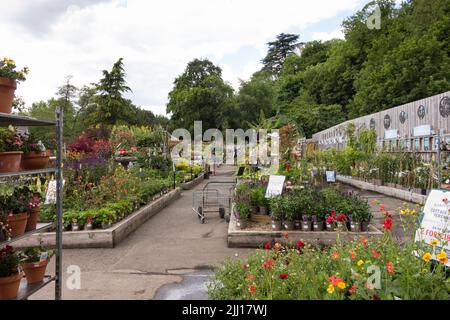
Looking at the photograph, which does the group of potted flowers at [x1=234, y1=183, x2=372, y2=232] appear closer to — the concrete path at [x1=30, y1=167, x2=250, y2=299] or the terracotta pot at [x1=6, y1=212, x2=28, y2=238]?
the concrete path at [x1=30, y1=167, x2=250, y2=299]

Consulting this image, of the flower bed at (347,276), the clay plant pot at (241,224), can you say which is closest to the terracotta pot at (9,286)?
the flower bed at (347,276)

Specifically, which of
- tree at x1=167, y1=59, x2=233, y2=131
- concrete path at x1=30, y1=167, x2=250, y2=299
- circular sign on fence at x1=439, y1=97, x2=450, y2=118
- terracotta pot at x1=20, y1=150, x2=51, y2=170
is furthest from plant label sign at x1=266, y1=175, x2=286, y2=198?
tree at x1=167, y1=59, x2=233, y2=131

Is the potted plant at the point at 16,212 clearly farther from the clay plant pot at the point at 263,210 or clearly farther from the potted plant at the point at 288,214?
the clay plant pot at the point at 263,210

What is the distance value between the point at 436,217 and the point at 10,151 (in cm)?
390

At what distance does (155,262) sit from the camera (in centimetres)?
539

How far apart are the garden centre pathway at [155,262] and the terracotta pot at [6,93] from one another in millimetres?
2087

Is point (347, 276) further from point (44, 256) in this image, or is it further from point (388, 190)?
point (388, 190)

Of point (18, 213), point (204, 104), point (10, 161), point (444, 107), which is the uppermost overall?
point (204, 104)

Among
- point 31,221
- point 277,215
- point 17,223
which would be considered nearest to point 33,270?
point 31,221

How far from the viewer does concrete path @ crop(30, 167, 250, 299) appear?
423cm

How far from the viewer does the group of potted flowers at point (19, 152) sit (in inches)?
123

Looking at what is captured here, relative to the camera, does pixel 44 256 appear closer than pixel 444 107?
Yes

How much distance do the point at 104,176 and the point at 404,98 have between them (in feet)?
66.8

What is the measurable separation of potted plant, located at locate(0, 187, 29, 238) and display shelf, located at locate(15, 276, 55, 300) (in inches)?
21.6
